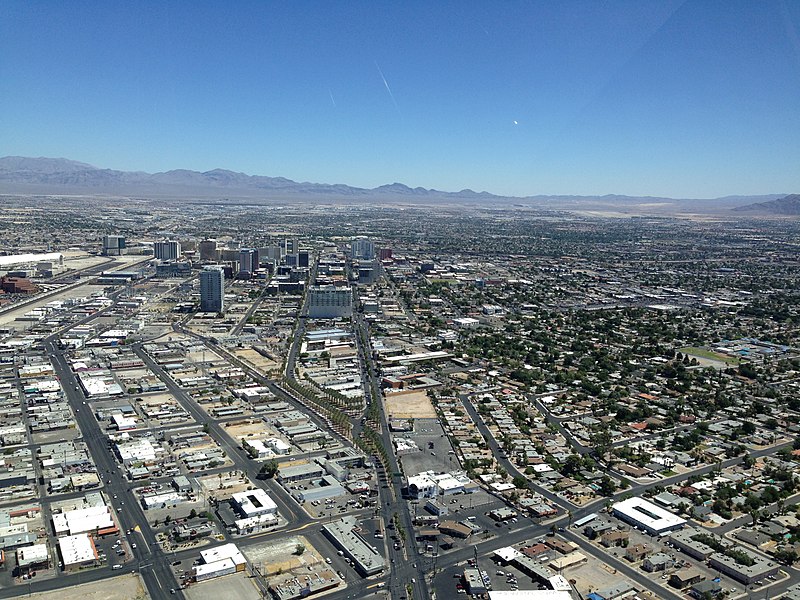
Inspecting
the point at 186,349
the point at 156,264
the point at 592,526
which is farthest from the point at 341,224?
the point at 592,526

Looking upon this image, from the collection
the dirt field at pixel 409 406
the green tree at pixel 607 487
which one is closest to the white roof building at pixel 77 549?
the dirt field at pixel 409 406

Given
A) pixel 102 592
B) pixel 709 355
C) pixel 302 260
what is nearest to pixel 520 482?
pixel 102 592

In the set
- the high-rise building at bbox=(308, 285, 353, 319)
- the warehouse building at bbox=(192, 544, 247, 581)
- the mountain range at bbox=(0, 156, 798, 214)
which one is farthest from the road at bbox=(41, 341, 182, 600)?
the mountain range at bbox=(0, 156, 798, 214)

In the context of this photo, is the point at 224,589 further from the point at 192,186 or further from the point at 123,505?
the point at 192,186

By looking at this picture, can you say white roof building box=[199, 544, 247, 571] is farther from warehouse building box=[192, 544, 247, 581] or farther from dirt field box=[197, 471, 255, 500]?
dirt field box=[197, 471, 255, 500]

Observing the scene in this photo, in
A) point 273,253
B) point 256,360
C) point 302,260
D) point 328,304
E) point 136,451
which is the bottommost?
point 256,360

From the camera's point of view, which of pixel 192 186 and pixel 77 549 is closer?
pixel 77 549

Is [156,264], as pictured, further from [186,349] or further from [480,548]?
[480,548]
